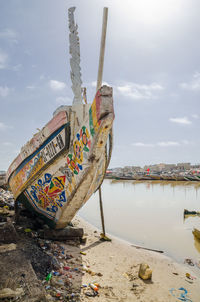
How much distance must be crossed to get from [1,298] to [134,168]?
81803 mm

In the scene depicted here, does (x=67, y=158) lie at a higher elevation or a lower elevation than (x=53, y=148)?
lower

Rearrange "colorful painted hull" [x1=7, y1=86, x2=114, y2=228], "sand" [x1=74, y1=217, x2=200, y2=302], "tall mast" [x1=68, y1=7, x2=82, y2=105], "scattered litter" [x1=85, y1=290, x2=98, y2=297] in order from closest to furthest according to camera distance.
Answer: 1. "scattered litter" [x1=85, y1=290, x2=98, y2=297]
2. "colorful painted hull" [x1=7, y1=86, x2=114, y2=228]
3. "sand" [x1=74, y1=217, x2=200, y2=302]
4. "tall mast" [x1=68, y1=7, x2=82, y2=105]

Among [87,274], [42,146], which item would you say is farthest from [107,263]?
[42,146]

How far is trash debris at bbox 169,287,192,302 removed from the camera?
355 cm

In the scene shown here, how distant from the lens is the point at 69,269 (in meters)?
3.94

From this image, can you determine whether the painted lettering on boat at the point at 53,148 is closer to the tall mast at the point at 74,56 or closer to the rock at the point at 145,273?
the tall mast at the point at 74,56

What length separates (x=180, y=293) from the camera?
3750mm

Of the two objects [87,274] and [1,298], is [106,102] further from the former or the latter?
[87,274]

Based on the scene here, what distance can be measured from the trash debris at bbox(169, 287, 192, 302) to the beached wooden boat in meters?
2.49

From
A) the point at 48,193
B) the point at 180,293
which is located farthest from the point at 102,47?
the point at 180,293

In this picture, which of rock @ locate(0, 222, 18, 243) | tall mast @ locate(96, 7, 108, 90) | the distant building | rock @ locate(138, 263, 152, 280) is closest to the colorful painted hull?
tall mast @ locate(96, 7, 108, 90)

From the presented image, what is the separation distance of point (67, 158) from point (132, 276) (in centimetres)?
289

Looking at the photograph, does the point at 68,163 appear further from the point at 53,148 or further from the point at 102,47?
the point at 102,47

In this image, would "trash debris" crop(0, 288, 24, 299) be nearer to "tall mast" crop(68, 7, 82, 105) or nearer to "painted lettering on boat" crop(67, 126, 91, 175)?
"painted lettering on boat" crop(67, 126, 91, 175)
